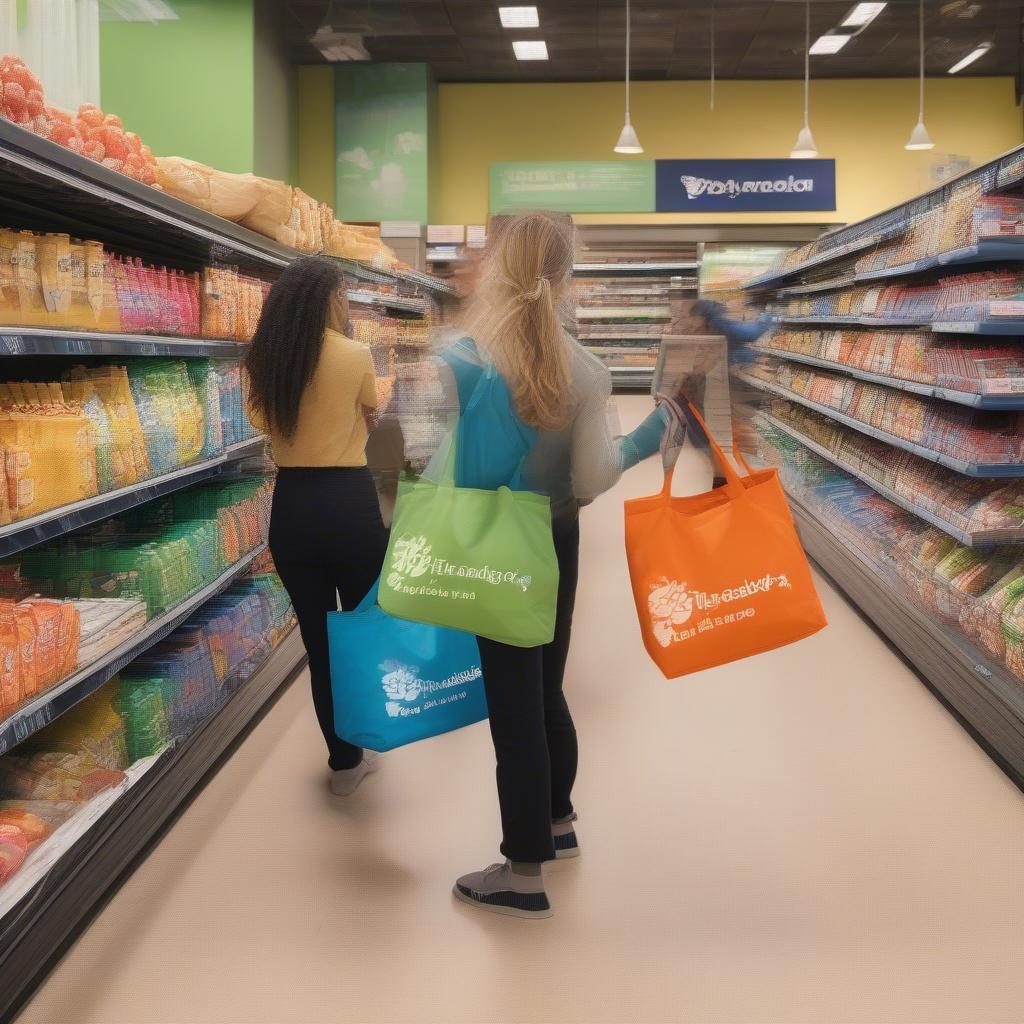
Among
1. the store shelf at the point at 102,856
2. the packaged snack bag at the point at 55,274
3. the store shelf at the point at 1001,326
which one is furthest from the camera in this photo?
the store shelf at the point at 1001,326

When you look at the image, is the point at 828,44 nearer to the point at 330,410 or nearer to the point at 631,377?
the point at 631,377

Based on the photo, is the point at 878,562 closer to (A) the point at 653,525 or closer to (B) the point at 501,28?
(A) the point at 653,525

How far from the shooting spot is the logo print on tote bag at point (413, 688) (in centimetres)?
286

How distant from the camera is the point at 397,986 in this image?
2.28m

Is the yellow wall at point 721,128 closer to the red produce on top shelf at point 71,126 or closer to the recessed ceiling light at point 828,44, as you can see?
the recessed ceiling light at point 828,44

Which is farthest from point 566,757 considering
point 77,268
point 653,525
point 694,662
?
point 77,268

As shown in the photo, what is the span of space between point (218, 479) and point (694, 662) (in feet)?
7.51

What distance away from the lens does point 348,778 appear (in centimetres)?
324

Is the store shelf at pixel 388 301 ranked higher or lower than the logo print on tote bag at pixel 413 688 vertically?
higher

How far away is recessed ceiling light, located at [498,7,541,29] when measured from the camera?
406 inches

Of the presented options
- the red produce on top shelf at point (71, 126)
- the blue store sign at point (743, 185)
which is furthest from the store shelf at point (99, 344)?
the blue store sign at point (743, 185)

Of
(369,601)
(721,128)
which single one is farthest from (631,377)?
(369,601)

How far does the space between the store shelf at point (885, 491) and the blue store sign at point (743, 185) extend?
19.5 feet

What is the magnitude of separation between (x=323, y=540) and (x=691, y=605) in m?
1.08
